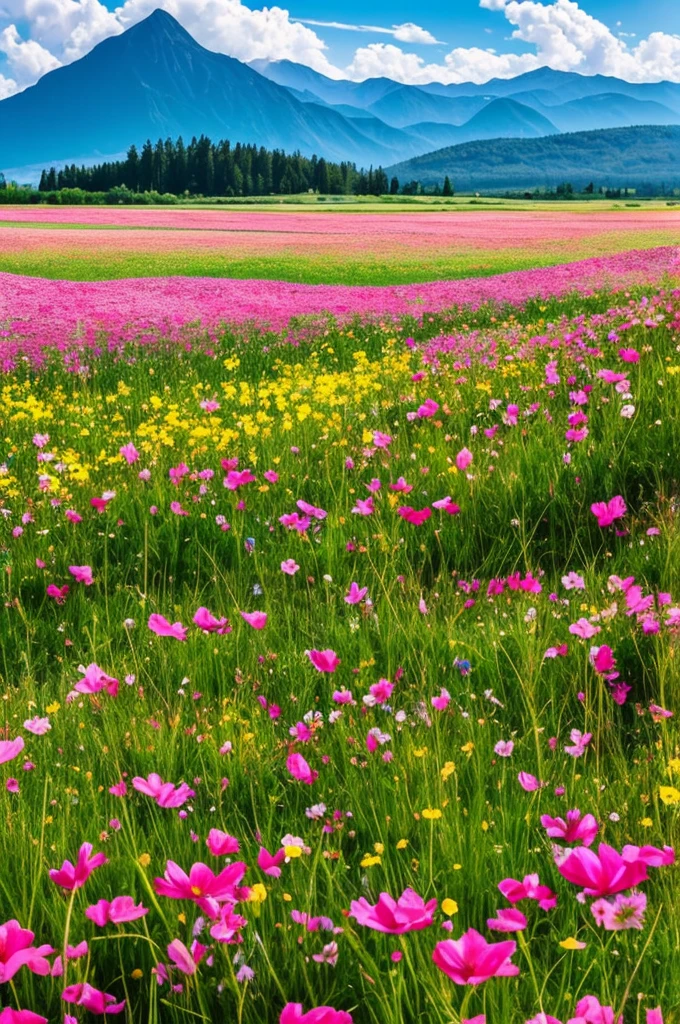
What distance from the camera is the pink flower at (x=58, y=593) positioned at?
3.87 meters

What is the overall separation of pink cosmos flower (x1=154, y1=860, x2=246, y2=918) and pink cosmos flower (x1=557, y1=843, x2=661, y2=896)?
0.52 m

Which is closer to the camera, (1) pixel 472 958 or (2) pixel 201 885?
(1) pixel 472 958

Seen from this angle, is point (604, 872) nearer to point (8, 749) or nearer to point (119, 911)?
point (119, 911)

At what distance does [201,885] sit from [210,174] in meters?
162

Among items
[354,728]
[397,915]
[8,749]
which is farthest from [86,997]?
[354,728]

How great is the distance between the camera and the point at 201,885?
1.32 meters

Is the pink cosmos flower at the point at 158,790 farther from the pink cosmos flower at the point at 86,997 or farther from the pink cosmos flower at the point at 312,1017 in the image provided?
the pink cosmos flower at the point at 312,1017

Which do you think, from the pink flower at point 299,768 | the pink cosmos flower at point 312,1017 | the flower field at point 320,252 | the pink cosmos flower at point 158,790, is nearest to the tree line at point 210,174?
the flower field at point 320,252

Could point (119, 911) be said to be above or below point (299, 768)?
above

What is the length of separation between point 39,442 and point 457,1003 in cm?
461

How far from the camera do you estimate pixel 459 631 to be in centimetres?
315

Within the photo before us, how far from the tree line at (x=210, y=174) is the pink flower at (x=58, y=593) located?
15434 cm

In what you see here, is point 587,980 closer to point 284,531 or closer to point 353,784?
point 353,784

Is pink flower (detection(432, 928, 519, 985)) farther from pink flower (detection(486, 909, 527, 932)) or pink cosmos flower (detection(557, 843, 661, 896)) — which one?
pink cosmos flower (detection(557, 843, 661, 896))
